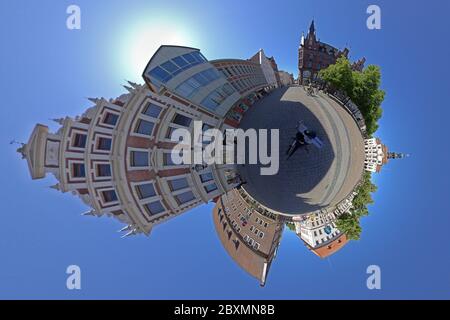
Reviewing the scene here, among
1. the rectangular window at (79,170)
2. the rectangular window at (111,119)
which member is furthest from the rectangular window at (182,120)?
the rectangular window at (79,170)

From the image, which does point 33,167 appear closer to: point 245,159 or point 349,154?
point 245,159

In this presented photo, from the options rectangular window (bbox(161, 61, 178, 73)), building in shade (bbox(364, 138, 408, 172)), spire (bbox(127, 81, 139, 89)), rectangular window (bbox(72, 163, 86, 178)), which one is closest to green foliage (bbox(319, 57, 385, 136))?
building in shade (bbox(364, 138, 408, 172))

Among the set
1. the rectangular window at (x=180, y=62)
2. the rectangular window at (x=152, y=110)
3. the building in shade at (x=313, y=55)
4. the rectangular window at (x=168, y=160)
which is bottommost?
the rectangular window at (x=168, y=160)

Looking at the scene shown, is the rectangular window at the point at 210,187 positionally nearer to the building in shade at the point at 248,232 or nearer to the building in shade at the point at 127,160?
the building in shade at the point at 127,160

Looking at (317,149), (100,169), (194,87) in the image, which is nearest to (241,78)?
(194,87)

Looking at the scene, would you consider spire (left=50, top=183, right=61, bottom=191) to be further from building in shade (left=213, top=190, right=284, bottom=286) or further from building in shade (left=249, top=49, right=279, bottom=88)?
building in shade (left=249, top=49, right=279, bottom=88)

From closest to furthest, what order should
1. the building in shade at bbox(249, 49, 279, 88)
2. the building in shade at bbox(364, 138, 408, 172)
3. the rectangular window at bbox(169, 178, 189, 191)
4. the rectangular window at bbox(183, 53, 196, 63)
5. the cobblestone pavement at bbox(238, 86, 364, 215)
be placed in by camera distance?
1. the rectangular window at bbox(169, 178, 189, 191)
2. the cobblestone pavement at bbox(238, 86, 364, 215)
3. the rectangular window at bbox(183, 53, 196, 63)
4. the building in shade at bbox(364, 138, 408, 172)
5. the building in shade at bbox(249, 49, 279, 88)

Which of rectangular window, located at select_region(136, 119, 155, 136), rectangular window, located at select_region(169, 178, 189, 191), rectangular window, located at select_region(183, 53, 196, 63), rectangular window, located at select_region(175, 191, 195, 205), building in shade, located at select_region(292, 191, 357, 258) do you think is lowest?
building in shade, located at select_region(292, 191, 357, 258)
